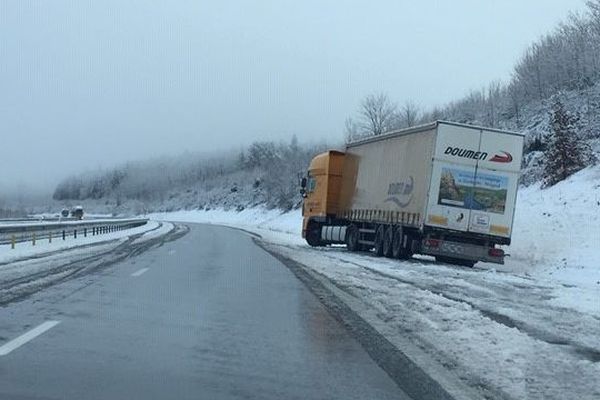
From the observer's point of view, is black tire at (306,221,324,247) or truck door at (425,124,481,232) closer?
truck door at (425,124,481,232)

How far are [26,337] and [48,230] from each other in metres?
27.0

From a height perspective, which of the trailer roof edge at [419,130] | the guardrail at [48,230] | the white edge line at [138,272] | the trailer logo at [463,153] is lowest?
the guardrail at [48,230]

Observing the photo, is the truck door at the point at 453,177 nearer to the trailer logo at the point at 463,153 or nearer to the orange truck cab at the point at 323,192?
the trailer logo at the point at 463,153

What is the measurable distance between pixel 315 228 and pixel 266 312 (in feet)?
76.2

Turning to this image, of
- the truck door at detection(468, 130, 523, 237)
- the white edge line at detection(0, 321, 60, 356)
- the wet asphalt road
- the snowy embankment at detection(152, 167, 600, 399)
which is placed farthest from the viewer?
the truck door at detection(468, 130, 523, 237)

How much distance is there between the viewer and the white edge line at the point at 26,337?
26.7 feet

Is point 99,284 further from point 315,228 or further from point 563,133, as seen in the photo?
point 563,133

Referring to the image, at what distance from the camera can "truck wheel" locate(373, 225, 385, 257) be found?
87.8 ft

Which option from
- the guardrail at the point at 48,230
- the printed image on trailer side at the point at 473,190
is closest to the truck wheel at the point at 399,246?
the printed image on trailer side at the point at 473,190

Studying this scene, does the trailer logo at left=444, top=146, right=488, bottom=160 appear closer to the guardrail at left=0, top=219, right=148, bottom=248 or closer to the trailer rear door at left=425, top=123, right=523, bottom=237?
the trailer rear door at left=425, top=123, right=523, bottom=237

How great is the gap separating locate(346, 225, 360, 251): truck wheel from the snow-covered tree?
33.1 ft

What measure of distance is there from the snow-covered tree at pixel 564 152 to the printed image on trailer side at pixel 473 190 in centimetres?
1256

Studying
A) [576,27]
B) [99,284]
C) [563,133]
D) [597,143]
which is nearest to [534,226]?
[563,133]

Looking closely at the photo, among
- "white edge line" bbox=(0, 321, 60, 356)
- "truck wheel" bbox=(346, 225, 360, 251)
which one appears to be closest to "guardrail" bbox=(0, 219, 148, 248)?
"truck wheel" bbox=(346, 225, 360, 251)
